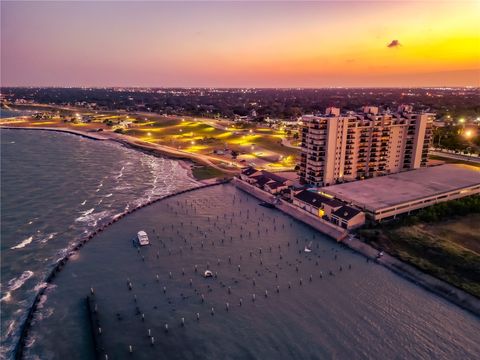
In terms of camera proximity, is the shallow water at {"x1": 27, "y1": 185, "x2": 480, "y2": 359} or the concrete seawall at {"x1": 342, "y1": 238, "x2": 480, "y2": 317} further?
the concrete seawall at {"x1": 342, "y1": 238, "x2": 480, "y2": 317}

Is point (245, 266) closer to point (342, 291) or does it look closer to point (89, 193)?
point (342, 291)

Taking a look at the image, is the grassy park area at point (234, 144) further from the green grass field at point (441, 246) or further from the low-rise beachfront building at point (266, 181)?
the green grass field at point (441, 246)

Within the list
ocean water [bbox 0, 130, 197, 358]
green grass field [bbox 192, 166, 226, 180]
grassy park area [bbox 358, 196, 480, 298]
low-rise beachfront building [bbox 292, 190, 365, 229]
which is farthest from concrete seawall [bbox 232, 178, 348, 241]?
ocean water [bbox 0, 130, 197, 358]

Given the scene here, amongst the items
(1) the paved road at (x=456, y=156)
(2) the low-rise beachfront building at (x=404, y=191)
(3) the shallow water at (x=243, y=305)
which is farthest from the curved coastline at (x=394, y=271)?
(1) the paved road at (x=456, y=156)

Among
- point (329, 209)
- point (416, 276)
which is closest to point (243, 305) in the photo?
point (416, 276)

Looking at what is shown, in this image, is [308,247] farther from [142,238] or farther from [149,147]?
[149,147]

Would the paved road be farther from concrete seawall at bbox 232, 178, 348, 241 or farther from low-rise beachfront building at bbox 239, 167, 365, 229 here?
concrete seawall at bbox 232, 178, 348, 241
